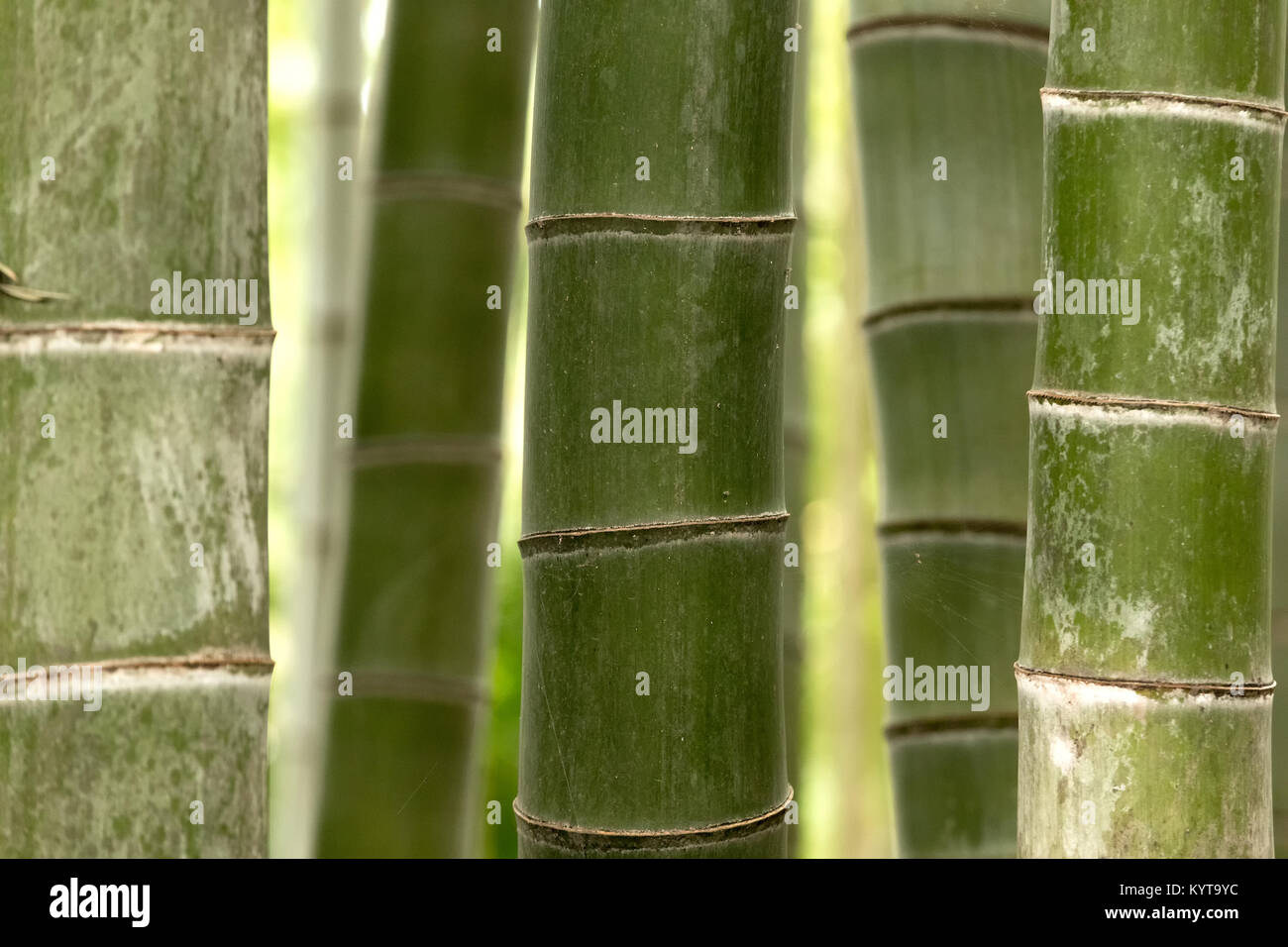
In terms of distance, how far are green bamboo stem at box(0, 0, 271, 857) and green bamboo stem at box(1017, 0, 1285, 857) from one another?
1.30 feet

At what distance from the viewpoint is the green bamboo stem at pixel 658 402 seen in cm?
73

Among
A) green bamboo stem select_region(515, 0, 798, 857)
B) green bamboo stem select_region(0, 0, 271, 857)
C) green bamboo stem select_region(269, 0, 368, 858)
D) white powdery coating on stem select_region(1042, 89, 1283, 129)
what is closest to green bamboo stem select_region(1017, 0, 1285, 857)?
white powdery coating on stem select_region(1042, 89, 1283, 129)

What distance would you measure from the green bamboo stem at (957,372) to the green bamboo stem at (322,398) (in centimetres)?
48

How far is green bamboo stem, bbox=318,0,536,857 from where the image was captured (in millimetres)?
1179

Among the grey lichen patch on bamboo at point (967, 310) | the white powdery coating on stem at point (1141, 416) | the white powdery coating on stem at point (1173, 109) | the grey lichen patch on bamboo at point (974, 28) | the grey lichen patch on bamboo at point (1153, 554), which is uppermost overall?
the grey lichen patch on bamboo at point (974, 28)

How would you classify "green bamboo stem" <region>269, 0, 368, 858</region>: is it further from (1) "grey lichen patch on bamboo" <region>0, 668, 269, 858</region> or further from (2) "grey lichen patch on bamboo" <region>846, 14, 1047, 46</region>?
(1) "grey lichen patch on bamboo" <region>0, 668, 269, 858</region>

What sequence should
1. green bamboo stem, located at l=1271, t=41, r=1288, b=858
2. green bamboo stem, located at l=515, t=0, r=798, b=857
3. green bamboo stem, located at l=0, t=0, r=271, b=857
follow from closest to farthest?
green bamboo stem, located at l=0, t=0, r=271, b=857, green bamboo stem, located at l=515, t=0, r=798, b=857, green bamboo stem, located at l=1271, t=41, r=1288, b=858

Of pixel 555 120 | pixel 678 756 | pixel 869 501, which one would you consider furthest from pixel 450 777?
pixel 869 501

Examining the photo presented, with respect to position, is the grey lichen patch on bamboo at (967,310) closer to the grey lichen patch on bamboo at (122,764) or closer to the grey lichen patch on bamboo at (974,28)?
the grey lichen patch on bamboo at (974,28)

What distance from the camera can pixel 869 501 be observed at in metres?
1.96

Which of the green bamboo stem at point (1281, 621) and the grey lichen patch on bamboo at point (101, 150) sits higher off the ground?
the grey lichen patch on bamboo at point (101, 150)

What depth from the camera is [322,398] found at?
4.44 ft

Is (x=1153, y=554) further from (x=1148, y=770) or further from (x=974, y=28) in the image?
(x=974, y=28)

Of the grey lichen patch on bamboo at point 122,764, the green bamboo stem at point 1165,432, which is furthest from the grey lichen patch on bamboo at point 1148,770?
the grey lichen patch on bamboo at point 122,764
